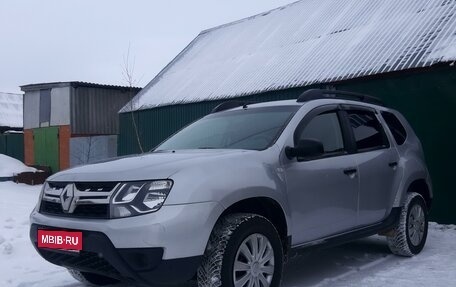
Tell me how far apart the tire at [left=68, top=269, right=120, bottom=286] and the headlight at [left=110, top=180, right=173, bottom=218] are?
1.48m

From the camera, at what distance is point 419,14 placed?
10914mm

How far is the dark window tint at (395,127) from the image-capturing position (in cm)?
607

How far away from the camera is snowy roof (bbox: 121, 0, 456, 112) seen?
9844 millimetres

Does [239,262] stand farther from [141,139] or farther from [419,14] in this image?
[141,139]

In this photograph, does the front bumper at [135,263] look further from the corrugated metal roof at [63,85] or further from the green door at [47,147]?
the green door at [47,147]

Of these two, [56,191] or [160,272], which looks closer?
[160,272]

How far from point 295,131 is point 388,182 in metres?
1.53

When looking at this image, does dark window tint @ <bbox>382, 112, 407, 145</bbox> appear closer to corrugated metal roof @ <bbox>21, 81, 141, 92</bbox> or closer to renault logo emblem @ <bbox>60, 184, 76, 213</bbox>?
renault logo emblem @ <bbox>60, 184, 76, 213</bbox>

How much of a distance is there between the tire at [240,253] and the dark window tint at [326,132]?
3.70 feet

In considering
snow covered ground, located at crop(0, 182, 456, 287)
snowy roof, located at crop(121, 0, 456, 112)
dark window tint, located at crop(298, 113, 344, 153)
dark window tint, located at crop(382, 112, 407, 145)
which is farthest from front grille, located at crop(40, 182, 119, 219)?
snowy roof, located at crop(121, 0, 456, 112)

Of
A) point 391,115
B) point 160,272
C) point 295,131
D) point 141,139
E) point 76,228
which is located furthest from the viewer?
point 141,139

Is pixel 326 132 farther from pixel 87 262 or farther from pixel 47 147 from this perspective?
pixel 47 147

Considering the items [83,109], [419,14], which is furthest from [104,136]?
[419,14]

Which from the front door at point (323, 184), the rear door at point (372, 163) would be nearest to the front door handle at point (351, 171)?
the front door at point (323, 184)
